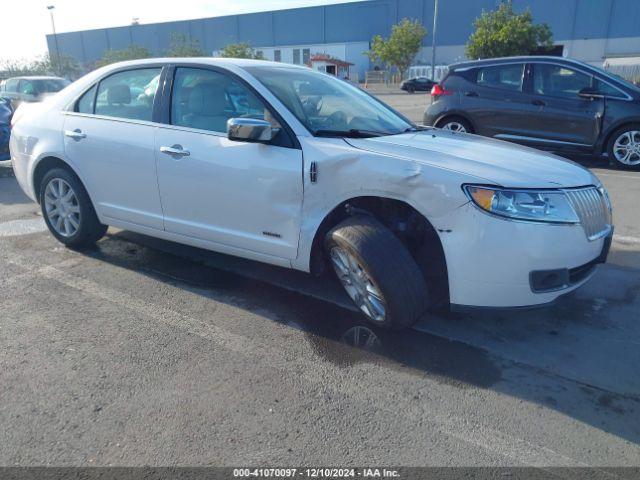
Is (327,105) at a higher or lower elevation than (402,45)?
lower

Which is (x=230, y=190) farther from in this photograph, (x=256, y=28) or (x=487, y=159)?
(x=256, y=28)

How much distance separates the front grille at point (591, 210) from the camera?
9.71 feet

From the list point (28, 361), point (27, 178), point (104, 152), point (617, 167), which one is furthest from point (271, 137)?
point (617, 167)

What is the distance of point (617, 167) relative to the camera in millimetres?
8359

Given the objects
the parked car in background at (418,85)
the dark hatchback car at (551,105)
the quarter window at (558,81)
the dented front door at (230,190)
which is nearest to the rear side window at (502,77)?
the dark hatchback car at (551,105)

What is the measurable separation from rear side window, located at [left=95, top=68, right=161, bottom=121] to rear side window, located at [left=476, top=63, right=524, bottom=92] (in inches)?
253

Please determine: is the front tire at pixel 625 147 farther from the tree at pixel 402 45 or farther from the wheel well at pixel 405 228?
the tree at pixel 402 45

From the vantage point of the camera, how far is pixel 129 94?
4289mm

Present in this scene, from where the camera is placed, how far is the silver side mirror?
3.27m

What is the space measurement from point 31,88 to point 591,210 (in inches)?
648

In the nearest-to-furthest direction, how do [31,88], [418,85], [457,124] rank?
[457,124] → [31,88] → [418,85]

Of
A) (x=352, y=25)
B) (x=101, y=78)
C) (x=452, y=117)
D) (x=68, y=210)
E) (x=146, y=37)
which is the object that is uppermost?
(x=352, y=25)

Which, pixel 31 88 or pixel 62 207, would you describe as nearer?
pixel 62 207

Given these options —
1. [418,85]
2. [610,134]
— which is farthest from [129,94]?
[418,85]
